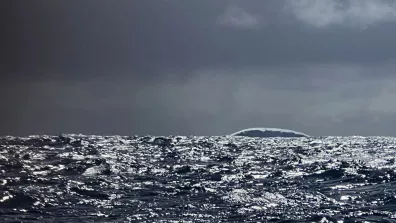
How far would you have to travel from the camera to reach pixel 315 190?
42.0 metres

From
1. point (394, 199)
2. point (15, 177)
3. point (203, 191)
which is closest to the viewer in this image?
point (394, 199)

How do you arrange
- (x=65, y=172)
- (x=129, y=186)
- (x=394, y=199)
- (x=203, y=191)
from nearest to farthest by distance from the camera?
(x=394, y=199)
(x=203, y=191)
(x=129, y=186)
(x=65, y=172)

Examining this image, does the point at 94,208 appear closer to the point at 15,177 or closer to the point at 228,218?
the point at 228,218

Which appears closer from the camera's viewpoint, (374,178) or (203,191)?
(203,191)

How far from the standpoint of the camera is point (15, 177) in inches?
1865

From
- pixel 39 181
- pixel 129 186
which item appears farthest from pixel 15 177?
pixel 129 186

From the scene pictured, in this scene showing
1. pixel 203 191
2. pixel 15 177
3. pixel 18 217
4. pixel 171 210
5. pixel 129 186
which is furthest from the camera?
pixel 15 177

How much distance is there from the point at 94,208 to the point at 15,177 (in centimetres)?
1614

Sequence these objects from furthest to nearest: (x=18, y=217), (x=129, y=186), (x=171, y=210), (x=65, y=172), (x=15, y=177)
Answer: (x=65, y=172) < (x=15, y=177) < (x=129, y=186) < (x=171, y=210) < (x=18, y=217)

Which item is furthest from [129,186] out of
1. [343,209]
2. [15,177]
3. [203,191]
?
[343,209]

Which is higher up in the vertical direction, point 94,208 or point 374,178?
point 374,178

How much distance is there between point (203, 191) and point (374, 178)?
15126mm

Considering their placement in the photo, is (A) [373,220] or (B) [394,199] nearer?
(A) [373,220]

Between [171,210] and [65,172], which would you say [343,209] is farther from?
[65,172]
